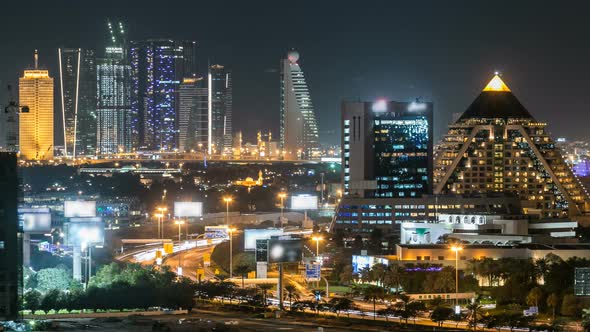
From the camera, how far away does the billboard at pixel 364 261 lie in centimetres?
4024

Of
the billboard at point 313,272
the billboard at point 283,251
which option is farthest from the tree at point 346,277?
the billboard at point 283,251

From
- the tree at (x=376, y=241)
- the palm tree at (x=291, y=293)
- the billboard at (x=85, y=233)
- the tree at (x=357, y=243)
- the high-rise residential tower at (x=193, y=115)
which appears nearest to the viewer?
the palm tree at (x=291, y=293)

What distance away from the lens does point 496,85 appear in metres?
65.8

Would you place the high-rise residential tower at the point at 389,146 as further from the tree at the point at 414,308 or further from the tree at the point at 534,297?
the tree at the point at 414,308

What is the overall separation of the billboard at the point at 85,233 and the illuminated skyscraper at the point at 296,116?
64525mm

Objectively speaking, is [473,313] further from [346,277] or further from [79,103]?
[79,103]

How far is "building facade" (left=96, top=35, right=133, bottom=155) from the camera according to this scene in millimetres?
151125

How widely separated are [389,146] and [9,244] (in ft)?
124

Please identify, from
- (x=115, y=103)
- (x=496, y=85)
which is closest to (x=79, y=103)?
(x=115, y=103)

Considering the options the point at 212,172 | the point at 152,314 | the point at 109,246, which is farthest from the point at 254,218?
the point at 212,172

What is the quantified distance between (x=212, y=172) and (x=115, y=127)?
38608 millimetres

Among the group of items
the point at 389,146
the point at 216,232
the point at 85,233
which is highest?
the point at 389,146

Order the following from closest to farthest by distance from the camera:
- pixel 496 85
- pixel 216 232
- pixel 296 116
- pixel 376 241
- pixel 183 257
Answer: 1. pixel 183 257
2. pixel 376 241
3. pixel 216 232
4. pixel 496 85
5. pixel 296 116

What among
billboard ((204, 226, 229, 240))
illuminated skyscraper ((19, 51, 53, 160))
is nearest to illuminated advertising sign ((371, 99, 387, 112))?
billboard ((204, 226, 229, 240))
